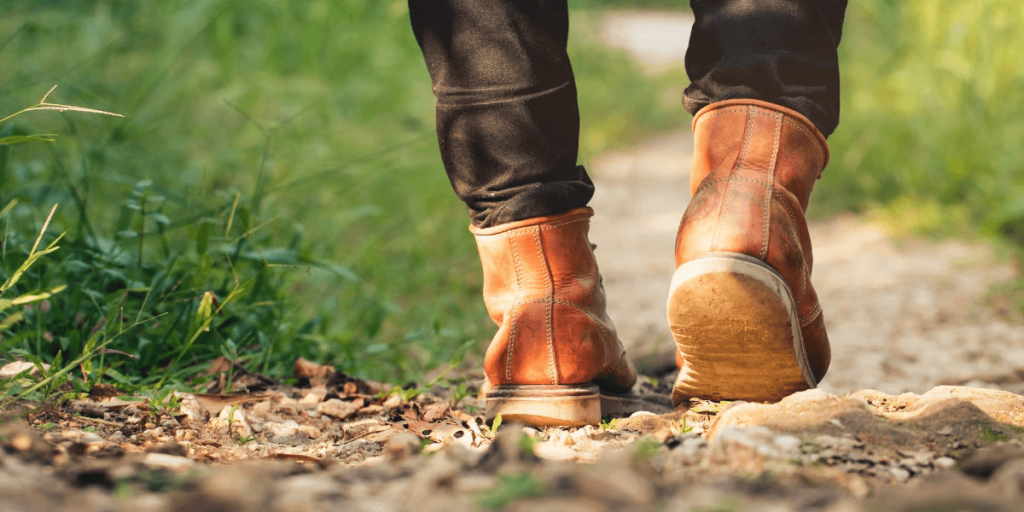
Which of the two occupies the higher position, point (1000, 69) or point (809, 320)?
→ point (1000, 69)

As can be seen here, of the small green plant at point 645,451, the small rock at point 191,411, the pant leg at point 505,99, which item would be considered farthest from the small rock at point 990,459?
the small rock at point 191,411

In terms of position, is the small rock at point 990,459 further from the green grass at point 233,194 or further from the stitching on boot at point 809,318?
the green grass at point 233,194

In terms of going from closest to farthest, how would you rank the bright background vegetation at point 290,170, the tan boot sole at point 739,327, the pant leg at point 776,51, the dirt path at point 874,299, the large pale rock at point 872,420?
the large pale rock at point 872,420 → the tan boot sole at point 739,327 → the pant leg at point 776,51 → the bright background vegetation at point 290,170 → the dirt path at point 874,299

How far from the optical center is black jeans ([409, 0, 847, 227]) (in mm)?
1174

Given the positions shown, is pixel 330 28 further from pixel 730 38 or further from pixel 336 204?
pixel 730 38

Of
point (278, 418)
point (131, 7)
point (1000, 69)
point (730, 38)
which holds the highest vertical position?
point (1000, 69)

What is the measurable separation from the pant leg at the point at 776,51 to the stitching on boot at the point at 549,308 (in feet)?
1.21

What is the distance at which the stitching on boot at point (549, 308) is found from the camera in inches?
48.3

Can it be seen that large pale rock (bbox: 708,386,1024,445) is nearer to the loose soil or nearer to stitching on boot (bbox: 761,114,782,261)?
the loose soil

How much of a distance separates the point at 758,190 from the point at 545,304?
0.38 m

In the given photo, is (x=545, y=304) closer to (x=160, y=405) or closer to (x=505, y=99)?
(x=505, y=99)

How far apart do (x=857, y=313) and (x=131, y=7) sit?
128 inches

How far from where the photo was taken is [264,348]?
1.55 m

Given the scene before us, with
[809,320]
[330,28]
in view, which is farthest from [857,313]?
[330,28]
